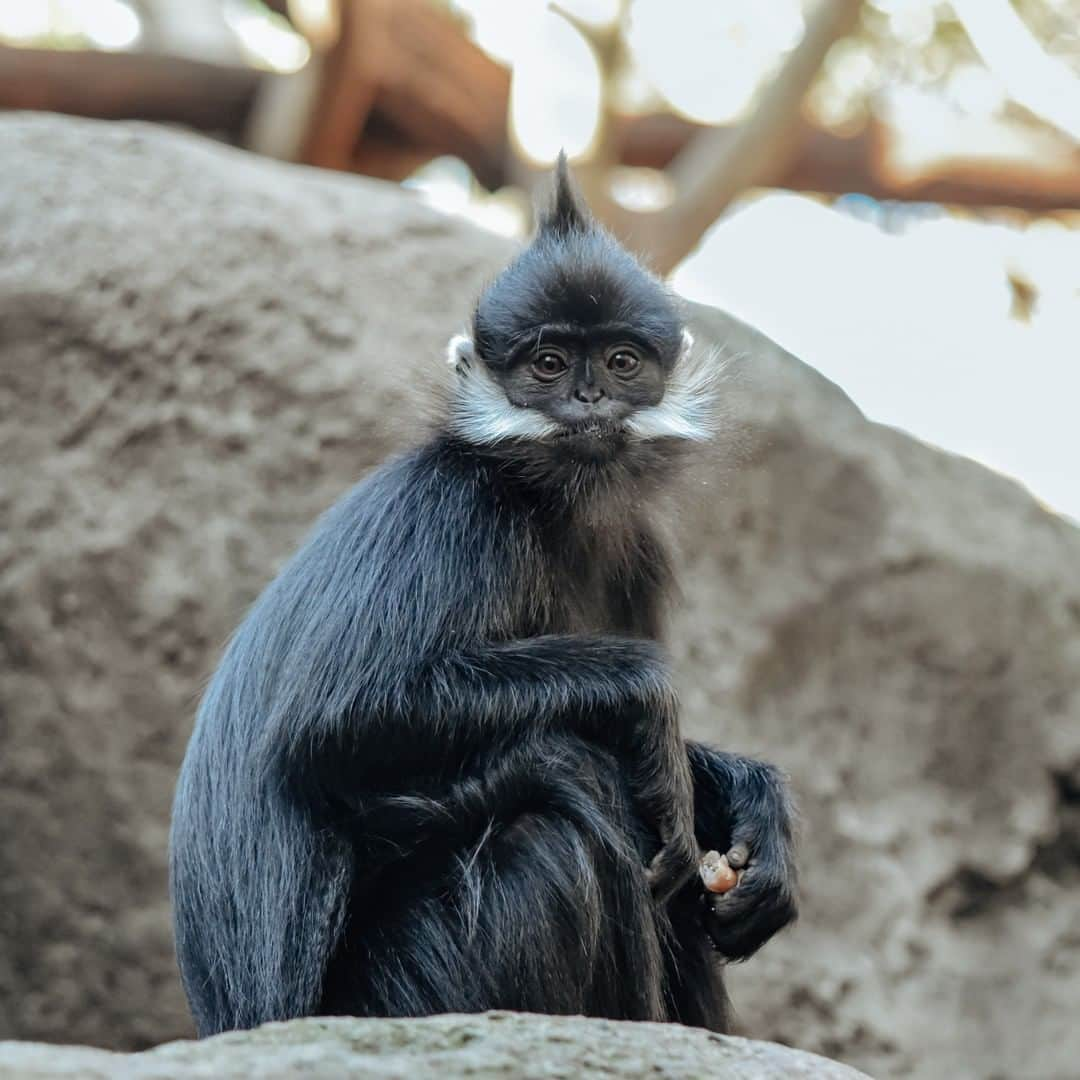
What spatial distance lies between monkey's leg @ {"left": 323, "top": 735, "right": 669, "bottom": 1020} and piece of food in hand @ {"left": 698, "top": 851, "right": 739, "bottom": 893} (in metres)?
0.22

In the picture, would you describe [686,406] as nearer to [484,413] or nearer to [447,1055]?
[484,413]

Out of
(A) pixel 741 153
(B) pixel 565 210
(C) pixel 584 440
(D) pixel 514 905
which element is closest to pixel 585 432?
(C) pixel 584 440

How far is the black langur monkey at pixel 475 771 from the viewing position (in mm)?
3803

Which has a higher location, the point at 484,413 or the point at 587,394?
the point at 587,394

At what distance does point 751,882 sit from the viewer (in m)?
4.19

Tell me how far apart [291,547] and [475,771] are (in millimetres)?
2331

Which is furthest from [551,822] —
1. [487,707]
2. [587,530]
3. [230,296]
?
[230,296]

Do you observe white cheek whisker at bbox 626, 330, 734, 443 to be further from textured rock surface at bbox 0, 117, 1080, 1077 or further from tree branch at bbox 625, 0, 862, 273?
tree branch at bbox 625, 0, 862, 273

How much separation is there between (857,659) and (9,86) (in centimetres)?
493

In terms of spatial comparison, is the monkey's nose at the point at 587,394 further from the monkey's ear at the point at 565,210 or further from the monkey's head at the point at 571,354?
the monkey's ear at the point at 565,210

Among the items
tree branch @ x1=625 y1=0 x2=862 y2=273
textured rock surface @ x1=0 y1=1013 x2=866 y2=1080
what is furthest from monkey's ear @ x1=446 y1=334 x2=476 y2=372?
tree branch @ x1=625 y1=0 x2=862 y2=273

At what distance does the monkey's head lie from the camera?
14.6ft

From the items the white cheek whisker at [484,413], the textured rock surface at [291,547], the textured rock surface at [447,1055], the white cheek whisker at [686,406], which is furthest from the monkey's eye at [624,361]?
the textured rock surface at [447,1055]

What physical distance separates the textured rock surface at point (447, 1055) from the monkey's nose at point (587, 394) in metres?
1.72
